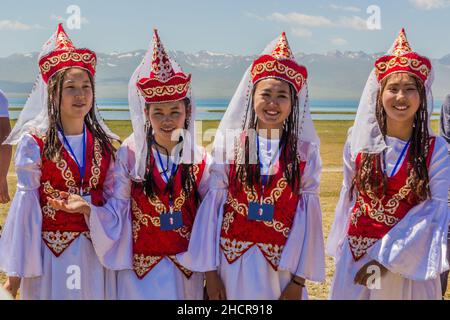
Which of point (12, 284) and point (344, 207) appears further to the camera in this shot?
point (344, 207)

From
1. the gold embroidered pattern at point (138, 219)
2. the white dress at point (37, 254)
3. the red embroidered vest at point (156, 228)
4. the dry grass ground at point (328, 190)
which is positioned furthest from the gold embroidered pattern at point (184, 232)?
the dry grass ground at point (328, 190)

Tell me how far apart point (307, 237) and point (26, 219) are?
5.30 ft

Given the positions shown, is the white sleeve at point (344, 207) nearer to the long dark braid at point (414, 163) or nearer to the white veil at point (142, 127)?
the long dark braid at point (414, 163)

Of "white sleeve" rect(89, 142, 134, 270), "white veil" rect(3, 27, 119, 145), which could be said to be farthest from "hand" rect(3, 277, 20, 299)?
"white veil" rect(3, 27, 119, 145)

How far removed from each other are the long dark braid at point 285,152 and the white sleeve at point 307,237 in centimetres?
7

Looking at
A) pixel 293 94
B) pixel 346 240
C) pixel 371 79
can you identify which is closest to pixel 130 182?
pixel 293 94

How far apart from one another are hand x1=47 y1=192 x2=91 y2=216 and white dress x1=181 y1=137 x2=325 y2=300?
2.07 feet

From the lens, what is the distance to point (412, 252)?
11.1ft

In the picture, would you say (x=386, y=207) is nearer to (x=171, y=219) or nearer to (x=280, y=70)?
(x=280, y=70)

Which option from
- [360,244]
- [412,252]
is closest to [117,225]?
[360,244]

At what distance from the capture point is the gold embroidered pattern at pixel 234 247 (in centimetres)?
343

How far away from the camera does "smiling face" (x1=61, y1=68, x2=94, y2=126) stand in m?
3.57
